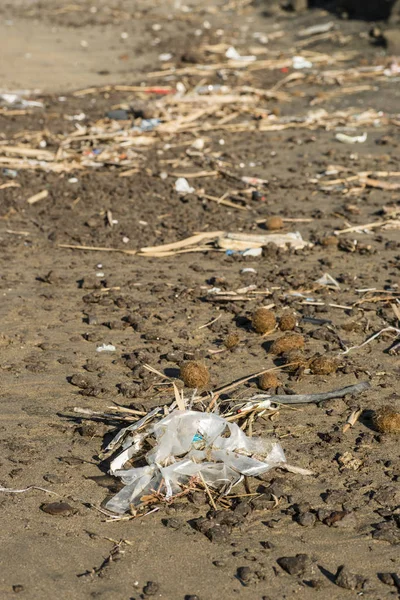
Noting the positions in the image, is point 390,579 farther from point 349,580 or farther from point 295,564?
point 295,564

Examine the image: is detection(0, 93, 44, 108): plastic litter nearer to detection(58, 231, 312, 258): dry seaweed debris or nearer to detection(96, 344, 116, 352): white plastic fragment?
detection(58, 231, 312, 258): dry seaweed debris

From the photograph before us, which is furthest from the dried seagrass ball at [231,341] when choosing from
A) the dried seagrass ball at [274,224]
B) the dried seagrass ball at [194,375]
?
the dried seagrass ball at [274,224]

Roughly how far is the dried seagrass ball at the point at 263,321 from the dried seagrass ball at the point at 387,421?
3.82 ft

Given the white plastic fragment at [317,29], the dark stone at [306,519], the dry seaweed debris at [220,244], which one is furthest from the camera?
the white plastic fragment at [317,29]

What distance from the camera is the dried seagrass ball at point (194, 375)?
4.37m

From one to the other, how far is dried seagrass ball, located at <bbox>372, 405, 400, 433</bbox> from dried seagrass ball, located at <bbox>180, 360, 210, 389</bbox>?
89 centimetres

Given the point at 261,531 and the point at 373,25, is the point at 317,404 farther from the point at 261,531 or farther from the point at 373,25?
the point at 373,25

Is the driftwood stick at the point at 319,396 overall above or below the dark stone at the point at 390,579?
below

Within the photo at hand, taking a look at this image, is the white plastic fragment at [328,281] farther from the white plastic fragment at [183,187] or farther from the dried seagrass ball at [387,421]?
the white plastic fragment at [183,187]

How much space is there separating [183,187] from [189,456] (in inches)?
179

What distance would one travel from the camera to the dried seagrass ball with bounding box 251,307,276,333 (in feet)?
16.4

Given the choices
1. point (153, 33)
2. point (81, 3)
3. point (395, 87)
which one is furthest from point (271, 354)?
point (81, 3)

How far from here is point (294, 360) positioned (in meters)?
4.61

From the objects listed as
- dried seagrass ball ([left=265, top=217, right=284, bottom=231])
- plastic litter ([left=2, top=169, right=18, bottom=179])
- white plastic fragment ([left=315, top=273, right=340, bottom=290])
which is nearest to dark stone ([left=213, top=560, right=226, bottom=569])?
white plastic fragment ([left=315, top=273, right=340, bottom=290])
